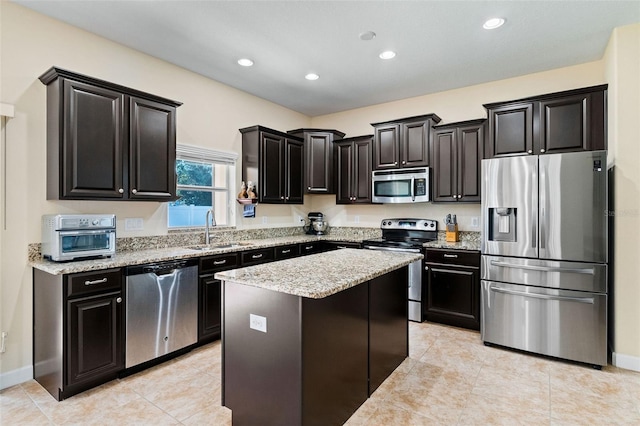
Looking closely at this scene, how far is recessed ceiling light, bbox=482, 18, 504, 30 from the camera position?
9.04ft

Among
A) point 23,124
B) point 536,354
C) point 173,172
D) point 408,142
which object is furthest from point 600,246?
point 23,124

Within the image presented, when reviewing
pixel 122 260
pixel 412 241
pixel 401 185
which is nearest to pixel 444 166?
pixel 401 185

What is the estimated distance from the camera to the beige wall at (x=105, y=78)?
253cm

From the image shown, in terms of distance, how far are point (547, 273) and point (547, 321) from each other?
17.2 inches

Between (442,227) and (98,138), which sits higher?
(98,138)

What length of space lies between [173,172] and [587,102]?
4016mm

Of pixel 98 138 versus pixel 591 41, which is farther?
pixel 591 41

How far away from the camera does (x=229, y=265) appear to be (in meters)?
3.43

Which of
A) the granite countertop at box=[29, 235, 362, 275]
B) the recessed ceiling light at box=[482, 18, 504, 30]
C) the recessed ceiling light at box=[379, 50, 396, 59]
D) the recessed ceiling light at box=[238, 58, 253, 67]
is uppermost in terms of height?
the recessed ceiling light at box=[238, 58, 253, 67]

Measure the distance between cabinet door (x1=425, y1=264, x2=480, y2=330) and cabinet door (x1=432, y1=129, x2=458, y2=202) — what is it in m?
0.91

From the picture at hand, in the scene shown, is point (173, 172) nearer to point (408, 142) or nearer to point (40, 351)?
point (40, 351)

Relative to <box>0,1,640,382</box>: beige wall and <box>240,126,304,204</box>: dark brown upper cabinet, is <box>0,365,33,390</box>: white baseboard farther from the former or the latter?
<box>240,126,304,204</box>: dark brown upper cabinet

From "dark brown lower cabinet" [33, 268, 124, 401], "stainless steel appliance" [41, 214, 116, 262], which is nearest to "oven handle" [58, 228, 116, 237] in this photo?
"stainless steel appliance" [41, 214, 116, 262]

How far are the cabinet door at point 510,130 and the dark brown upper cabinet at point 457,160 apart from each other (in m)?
0.36
